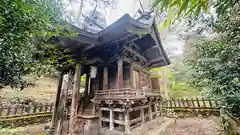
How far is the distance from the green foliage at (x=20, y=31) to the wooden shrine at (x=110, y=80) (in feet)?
6.49

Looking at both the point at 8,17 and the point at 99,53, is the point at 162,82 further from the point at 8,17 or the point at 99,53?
the point at 8,17

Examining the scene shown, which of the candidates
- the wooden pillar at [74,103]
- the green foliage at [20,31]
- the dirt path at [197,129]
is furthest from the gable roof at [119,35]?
the dirt path at [197,129]

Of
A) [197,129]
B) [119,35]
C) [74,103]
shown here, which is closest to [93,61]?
[119,35]

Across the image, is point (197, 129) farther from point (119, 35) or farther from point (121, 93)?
point (119, 35)

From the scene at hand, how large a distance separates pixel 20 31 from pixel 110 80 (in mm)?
5427

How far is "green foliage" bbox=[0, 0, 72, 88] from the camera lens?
150 centimetres

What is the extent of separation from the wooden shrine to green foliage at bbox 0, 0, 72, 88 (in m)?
1.98

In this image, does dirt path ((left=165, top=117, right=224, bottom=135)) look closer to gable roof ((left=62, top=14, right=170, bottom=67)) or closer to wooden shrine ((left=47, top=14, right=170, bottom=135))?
wooden shrine ((left=47, top=14, right=170, bottom=135))

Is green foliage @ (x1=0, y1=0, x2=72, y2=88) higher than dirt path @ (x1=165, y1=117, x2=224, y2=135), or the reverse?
green foliage @ (x1=0, y1=0, x2=72, y2=88)

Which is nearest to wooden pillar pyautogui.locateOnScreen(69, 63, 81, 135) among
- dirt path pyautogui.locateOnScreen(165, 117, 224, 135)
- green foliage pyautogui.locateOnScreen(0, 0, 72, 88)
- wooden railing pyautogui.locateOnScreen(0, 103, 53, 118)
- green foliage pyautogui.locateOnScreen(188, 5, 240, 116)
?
green foliage pyautogui.locateOnScreen(0, 0, 72, 88)

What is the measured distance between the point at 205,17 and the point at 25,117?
41.3ft

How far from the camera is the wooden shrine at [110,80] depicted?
15.6 feet

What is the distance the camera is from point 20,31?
172 centimetres

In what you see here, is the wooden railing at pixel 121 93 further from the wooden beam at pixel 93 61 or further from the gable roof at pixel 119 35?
the gable roof at pixel 119 35
